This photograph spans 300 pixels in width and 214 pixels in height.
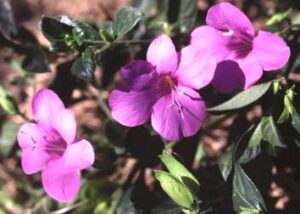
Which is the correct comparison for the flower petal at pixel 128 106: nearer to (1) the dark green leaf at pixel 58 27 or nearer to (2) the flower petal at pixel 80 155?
(2) the flower petal at pixel 80 155

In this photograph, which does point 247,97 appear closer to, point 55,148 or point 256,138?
point 256,138

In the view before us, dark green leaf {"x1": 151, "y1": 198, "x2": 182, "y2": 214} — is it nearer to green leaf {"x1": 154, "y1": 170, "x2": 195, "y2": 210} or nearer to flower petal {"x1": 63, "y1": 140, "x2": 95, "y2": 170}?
green leaf {"x1": 154, "y1": 170, "x2": 195, "y2": 210}

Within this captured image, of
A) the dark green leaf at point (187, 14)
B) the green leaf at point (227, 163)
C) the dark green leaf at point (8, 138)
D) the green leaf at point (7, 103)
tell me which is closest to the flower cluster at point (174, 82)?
the green leaf at point (227, 163)

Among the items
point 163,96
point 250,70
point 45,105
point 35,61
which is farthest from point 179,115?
point 35,61

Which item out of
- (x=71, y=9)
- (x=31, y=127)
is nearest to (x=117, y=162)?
(x=31, y=127)

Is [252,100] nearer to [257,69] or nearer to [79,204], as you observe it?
[257,69]
